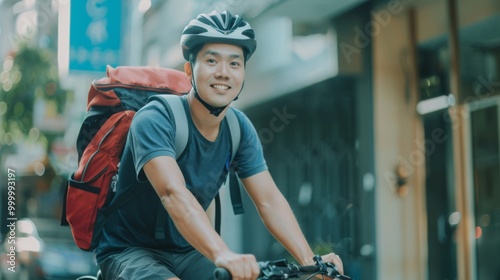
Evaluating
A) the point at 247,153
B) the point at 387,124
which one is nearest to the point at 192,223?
the point at 247,153

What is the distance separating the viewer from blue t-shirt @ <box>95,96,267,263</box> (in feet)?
9.14

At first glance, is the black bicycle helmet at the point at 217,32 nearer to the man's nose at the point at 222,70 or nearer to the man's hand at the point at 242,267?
the man's nose at the point at 222,70

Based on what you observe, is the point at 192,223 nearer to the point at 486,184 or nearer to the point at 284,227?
the point at 284,227

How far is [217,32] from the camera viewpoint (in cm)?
279

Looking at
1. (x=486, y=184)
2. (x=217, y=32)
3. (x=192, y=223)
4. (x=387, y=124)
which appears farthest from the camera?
(x=387, y=124)

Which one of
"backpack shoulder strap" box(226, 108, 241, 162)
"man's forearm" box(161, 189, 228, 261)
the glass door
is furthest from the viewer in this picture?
the glass door

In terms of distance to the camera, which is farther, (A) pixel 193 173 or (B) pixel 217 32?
(A) pixel 193 173

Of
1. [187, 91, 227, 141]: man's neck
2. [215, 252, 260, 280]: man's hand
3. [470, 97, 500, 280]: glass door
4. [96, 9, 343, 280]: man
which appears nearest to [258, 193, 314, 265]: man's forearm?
[96, 9, 343, 280]: man

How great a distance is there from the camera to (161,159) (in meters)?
2.66

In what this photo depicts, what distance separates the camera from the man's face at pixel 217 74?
2797mm

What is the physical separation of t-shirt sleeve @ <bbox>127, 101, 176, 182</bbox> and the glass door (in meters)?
5.87

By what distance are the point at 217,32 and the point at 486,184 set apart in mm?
5991

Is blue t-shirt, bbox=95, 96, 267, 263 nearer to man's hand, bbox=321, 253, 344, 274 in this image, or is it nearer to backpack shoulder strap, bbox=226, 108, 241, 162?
backpack shoulder strap, bbox=226, 108, 241, 162

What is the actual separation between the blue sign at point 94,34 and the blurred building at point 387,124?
4.9 inches
